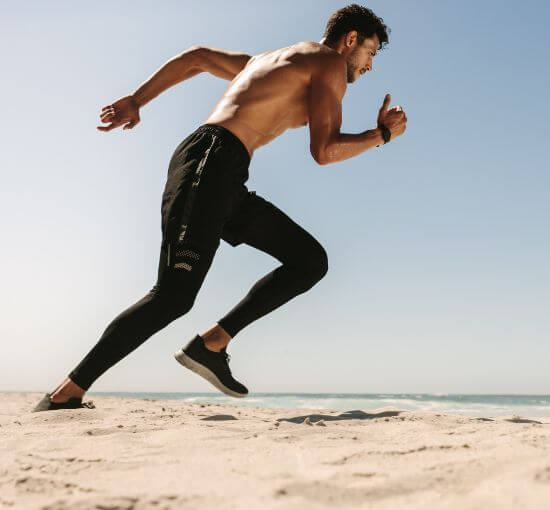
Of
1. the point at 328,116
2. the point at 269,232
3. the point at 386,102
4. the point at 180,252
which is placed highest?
the point at 386,102

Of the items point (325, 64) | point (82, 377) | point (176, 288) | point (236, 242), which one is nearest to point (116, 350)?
point (82, 377)

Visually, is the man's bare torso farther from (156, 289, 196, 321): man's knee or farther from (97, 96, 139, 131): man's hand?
(156, 289, 196, 321): man's knee

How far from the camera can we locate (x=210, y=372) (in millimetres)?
3000

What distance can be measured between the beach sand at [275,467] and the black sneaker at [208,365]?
655mm

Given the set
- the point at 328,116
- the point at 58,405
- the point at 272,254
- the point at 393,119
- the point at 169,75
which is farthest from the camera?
the point at 169,75

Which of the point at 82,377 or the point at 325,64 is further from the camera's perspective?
the point at 325,64

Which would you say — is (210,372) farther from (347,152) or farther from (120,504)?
(120,504)

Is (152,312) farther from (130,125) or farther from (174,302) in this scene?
(130,125)

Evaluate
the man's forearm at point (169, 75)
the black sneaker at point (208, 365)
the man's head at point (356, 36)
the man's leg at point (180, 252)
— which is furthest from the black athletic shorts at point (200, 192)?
the man's head at point (356, 36)

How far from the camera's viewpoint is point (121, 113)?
3.38 m

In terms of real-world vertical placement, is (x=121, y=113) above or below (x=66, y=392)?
above

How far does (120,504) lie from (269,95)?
227 cm

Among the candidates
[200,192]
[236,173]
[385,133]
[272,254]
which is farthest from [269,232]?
[385,133]

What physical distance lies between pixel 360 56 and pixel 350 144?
0.65 m
